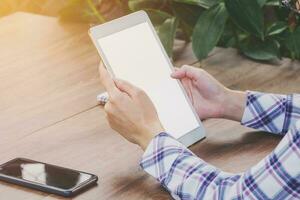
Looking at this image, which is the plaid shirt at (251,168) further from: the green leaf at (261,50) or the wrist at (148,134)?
the green leaf at (261,50)

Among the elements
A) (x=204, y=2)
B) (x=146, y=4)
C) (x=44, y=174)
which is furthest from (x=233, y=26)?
(x=44, y=174)

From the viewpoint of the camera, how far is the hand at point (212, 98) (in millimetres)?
1456

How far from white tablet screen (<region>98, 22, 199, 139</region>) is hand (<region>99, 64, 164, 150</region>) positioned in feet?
0.16

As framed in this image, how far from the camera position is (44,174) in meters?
1.31

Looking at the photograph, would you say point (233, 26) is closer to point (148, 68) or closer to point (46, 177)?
point (148, 68)

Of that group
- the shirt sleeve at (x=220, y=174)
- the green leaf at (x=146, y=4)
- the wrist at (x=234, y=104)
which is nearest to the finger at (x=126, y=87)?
the shirt sleeve at (x=220, y=174)

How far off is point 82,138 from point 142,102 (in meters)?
0.23

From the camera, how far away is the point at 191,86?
4.81 ft

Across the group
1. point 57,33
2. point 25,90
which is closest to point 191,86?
point 25,90

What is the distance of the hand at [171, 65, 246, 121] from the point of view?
146 centimetres

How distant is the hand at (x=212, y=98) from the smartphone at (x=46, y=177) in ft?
0.99

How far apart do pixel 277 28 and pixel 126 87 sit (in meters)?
0.72

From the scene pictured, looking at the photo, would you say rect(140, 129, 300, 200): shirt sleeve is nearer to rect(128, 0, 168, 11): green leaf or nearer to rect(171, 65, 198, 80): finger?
rect(171, 65, 198, 80): finger

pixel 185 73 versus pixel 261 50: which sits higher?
pixel 185 73
